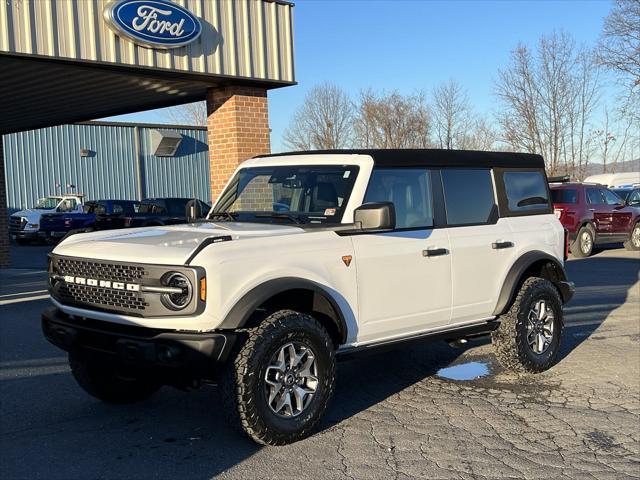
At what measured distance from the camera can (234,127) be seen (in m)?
10.4

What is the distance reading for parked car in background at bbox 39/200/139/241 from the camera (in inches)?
932

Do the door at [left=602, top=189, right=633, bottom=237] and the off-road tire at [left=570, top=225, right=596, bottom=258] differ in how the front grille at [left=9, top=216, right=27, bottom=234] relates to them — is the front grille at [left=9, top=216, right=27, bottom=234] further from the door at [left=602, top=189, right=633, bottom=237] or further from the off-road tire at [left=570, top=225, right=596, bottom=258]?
the door at [left=602, top=189, right=633, bottom=237]

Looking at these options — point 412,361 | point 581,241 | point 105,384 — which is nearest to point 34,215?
point 581,241

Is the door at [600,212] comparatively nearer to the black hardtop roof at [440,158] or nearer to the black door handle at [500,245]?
the black hardtop roof at [440,158]

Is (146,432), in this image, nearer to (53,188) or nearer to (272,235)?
(272,235)

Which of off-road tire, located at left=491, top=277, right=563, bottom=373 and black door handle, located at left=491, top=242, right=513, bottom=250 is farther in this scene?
off-road tire, located at left=491, top=277, right=563, bottom=373

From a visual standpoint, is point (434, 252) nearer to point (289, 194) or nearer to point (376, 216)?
point (376, 216)

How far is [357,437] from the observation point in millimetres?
4668

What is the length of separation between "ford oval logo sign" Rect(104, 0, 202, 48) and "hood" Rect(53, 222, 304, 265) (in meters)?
4.75

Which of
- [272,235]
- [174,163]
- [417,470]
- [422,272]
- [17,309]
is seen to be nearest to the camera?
[417,470]

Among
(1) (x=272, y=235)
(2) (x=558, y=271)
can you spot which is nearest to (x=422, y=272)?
(1) (x=272, y=235)

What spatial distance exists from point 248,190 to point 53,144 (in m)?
27.6

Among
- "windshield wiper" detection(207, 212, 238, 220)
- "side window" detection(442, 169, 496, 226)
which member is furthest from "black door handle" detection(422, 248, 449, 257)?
"windshield wiper" detection(207, 212, 238, 220)

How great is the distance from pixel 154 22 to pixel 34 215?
58.6 feet
